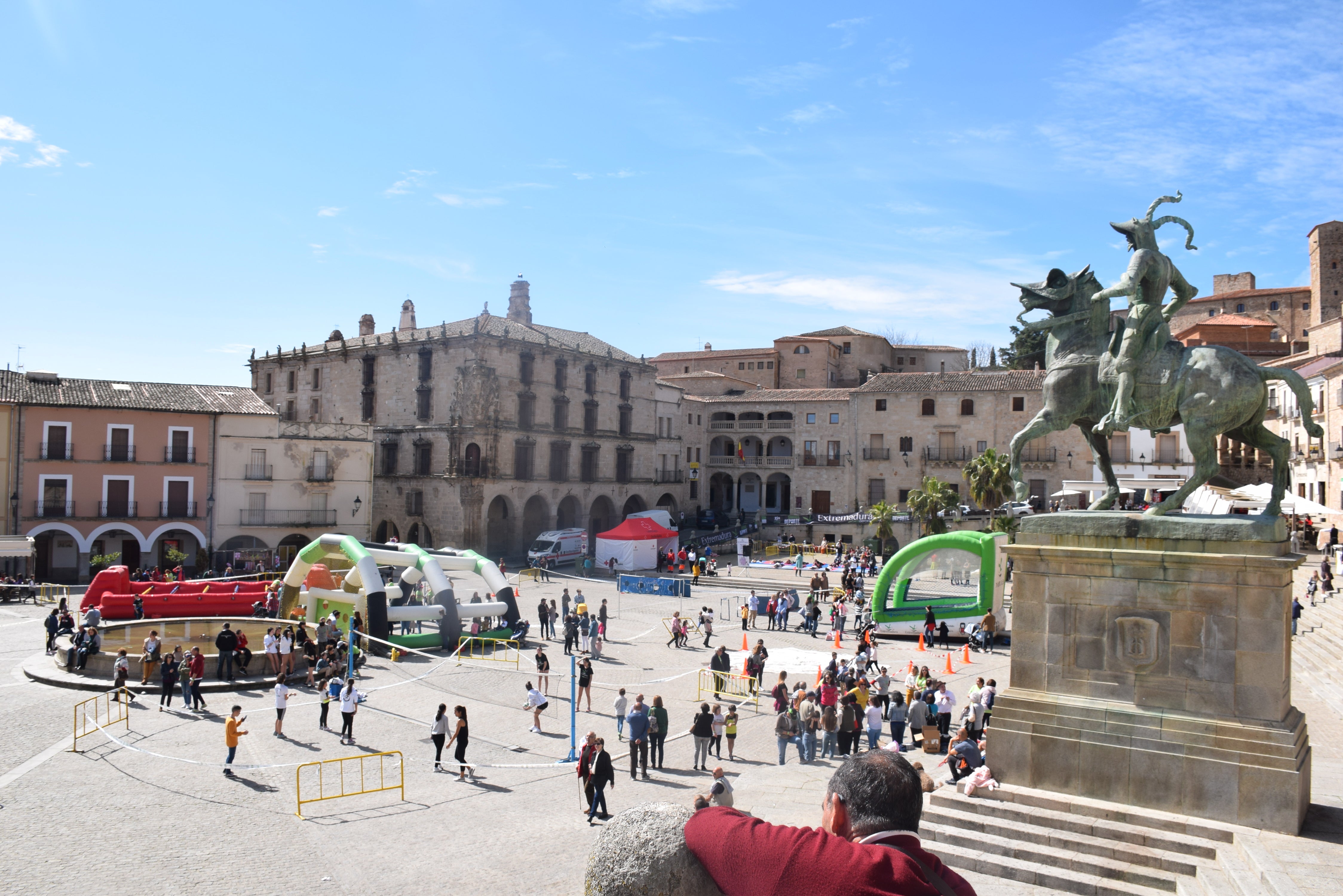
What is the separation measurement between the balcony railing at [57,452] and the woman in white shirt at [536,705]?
28338 millimetres

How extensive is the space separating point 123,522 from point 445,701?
24949 millimetres

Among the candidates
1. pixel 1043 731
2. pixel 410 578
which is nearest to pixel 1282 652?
pixel 1043 731

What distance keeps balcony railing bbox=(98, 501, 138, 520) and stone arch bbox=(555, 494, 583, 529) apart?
829 inches

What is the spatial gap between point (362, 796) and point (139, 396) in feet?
104

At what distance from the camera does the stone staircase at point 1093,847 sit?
25.5ft

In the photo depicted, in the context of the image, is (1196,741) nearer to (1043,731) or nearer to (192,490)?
(1043,731)

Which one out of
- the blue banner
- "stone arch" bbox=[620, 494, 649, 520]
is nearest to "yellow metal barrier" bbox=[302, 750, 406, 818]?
the blue banner

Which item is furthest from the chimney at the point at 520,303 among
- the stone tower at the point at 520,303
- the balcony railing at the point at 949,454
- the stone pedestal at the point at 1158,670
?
the stone pedestal at the point at 1158,670

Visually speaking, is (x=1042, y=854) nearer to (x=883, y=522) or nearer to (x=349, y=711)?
(x=349, y=711)

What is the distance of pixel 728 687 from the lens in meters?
18.6

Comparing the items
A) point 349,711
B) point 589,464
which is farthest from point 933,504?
point 349,711

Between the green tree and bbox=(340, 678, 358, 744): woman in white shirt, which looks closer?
bbox=(340, 678, 358, 744): woman in white shirt

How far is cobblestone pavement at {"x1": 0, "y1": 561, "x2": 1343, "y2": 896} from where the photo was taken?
954 centimetres

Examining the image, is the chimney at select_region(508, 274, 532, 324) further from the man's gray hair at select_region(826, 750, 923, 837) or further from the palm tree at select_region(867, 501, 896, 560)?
the man's gray hair at select_region(826, 750, 923, 837)
